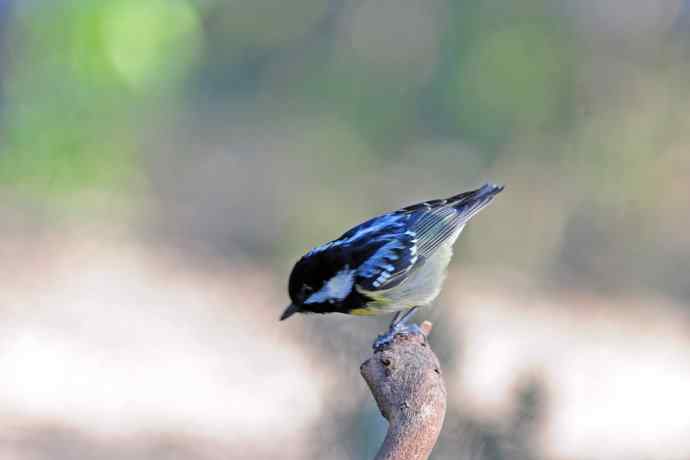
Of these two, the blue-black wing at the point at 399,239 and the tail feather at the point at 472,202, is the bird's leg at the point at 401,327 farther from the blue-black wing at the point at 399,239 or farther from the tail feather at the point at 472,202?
the tail feather at the point at 472,202

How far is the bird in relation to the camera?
3666 mm

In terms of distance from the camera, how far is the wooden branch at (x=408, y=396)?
8.31ft

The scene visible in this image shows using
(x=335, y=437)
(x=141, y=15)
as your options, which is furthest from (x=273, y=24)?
(x=335, y=437)

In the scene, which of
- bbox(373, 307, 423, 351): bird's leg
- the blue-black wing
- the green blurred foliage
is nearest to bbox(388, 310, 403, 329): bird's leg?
bbox(373, 307, 423, 351): bird's leg

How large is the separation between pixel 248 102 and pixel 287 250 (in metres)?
2.37

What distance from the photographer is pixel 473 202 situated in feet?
14.4

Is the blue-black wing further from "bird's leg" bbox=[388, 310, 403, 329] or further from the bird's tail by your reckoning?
"bird's leg" bbox=[388, 310, 403, 329]

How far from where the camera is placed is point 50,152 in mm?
7574

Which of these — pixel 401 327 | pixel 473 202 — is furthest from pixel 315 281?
pixel 473 202

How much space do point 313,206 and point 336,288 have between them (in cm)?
603

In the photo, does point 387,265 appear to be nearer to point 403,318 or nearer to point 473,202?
point 403,318

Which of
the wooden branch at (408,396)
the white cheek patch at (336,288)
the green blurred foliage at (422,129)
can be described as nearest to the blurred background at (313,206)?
the green blurred foliage at (422,129)

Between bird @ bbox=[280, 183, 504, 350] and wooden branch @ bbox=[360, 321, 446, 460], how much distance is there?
0.37 meters

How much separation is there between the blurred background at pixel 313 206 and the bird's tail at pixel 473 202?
1.89 metres
